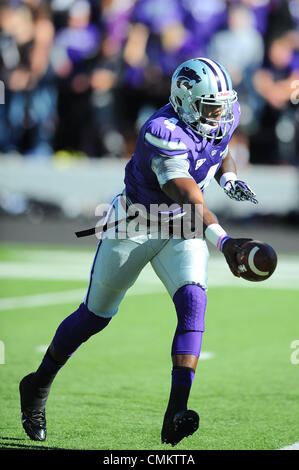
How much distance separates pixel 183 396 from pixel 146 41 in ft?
33.4

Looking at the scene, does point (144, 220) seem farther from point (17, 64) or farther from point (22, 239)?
point (17, 64)

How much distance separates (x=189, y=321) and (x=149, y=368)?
1.96 metres

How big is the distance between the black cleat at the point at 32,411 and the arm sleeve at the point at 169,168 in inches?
54.2

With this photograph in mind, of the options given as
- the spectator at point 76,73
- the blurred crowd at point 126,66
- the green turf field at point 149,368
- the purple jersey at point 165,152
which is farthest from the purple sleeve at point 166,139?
the spectator at point 76,73

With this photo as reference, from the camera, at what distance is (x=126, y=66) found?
555 inches

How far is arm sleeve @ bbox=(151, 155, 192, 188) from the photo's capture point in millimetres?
4355

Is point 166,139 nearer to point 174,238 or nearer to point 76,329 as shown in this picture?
point 174,238

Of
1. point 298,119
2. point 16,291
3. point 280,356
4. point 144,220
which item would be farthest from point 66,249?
point 144,220

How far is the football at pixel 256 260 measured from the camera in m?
3.96

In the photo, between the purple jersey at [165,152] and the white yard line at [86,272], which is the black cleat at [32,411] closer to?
the purple jersey at [165,152]

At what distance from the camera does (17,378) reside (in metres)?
6.03

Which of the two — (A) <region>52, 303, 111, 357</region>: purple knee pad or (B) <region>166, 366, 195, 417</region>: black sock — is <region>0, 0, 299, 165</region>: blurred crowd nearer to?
(A) <region>52, 303, 111, 357</region>: purple knee pad

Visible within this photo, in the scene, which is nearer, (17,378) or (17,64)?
(17,378)

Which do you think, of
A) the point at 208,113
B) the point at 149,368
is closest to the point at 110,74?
the point at 149,368
